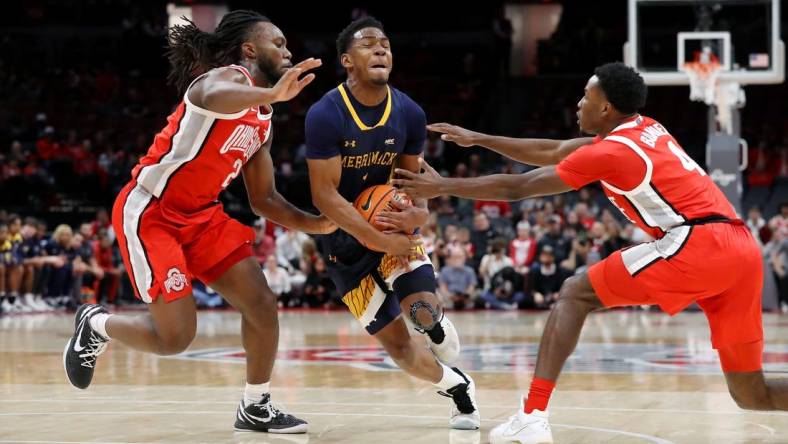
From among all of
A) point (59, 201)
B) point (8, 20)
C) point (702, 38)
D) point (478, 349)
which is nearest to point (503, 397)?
point (478, 349)

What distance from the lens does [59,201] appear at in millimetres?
20672

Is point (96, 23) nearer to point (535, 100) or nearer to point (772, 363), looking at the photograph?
point (535, 100)

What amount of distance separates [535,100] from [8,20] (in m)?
12.8

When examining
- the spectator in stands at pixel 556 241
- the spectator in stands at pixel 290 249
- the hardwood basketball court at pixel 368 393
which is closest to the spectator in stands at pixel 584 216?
the spectator in stands at pixel 556 241

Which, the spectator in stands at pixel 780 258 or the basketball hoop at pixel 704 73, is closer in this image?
the basketball hoop at pixel 704 73

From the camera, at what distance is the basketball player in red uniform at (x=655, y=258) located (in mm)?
5031

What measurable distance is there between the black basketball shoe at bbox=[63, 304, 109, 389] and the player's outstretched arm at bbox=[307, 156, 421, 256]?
1375 millimetres

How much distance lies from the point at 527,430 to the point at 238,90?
80.3 inches

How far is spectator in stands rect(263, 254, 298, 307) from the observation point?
17.4 metres

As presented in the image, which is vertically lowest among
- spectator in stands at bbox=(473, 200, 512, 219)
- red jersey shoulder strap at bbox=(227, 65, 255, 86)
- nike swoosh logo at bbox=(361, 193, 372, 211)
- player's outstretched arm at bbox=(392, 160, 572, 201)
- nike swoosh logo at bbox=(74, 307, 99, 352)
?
nike swoosh logo at bbox=(74, 307, 99, 352)

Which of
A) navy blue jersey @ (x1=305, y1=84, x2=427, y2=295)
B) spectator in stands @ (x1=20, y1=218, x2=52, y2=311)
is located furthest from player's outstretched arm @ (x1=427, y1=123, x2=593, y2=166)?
spectator in stands @ (x1=20, y1=218, x2=52, y2=311)

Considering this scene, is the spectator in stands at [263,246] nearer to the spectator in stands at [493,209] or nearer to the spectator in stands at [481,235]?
the spectator in stands at [481,235]

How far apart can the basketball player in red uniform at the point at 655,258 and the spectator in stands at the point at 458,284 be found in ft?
37.9

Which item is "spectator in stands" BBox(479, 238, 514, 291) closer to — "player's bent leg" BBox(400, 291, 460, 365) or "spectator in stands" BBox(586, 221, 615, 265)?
"spectator in stands" BBox(586, 221, 615, 265)
